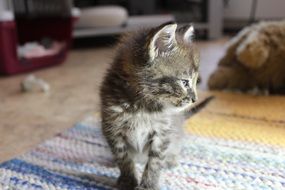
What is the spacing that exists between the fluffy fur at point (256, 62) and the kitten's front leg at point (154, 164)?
865 millimetres

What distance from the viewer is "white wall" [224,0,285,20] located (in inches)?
129

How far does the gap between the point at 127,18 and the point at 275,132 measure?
7.15ft

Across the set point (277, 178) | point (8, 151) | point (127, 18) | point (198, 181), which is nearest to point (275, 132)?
point (277, 178)

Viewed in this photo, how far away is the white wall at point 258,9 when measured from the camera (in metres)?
3.28

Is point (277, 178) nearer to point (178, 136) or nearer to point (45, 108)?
point (178, 136)

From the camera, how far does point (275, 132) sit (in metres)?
1.30

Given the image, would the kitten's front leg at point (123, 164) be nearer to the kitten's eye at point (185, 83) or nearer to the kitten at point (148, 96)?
the kitten at point (148, 96)

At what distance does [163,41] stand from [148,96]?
14cm

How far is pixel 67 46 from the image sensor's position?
2.74 meters

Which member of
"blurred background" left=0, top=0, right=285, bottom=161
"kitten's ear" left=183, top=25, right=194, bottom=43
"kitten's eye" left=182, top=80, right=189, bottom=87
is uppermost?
"kitten's ear" left=183, top=25, right=194, bottom=43

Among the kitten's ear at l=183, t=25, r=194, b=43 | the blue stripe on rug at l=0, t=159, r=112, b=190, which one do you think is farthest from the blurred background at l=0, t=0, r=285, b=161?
the kitten's ear at l=183, t=25, r=194, b=43

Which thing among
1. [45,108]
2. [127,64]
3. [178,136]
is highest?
[127,64]

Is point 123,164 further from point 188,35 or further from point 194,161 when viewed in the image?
point 188,35

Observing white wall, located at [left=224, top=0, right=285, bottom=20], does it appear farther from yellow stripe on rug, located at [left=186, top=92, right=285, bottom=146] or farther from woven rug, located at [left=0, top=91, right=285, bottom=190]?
woven rug, located at [left=0, top=91, right=285, bottom=190]
